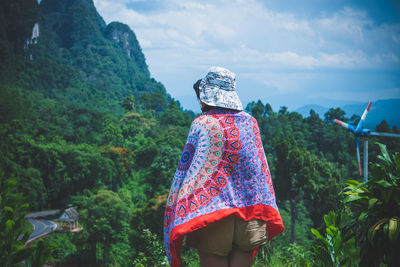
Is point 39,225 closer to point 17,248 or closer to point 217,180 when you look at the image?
point 17,248

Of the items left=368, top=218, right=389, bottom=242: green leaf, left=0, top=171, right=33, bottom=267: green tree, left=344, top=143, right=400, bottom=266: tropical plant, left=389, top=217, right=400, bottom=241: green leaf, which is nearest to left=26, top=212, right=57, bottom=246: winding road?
left=0, top=171, right=33, bottom=267: green tree

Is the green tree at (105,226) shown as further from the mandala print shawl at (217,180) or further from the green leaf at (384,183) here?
the green leaf at (384,183)

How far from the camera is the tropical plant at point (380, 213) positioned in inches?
66.1

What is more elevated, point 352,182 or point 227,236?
point 352,182

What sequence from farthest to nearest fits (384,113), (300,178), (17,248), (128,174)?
(128,174), (300,178), (384,113), (17,248)

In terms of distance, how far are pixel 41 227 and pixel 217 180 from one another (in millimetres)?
19935

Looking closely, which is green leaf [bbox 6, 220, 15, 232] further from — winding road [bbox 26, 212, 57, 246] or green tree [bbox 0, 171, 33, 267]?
winding road [bbox 26, 212, 57, 246]

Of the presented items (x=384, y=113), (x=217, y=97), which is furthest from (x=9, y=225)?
(x=384, y=113)

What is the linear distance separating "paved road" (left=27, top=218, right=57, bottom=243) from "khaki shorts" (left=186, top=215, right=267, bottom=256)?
18654 mm

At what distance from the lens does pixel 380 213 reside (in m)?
1.80

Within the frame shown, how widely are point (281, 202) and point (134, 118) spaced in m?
21.4

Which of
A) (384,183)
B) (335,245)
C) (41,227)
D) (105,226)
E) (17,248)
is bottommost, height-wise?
(41,227)

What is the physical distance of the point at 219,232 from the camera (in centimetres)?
157

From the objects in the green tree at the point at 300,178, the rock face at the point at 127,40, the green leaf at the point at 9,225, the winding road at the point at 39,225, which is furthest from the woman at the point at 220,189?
the rock face at the point at 127,40
